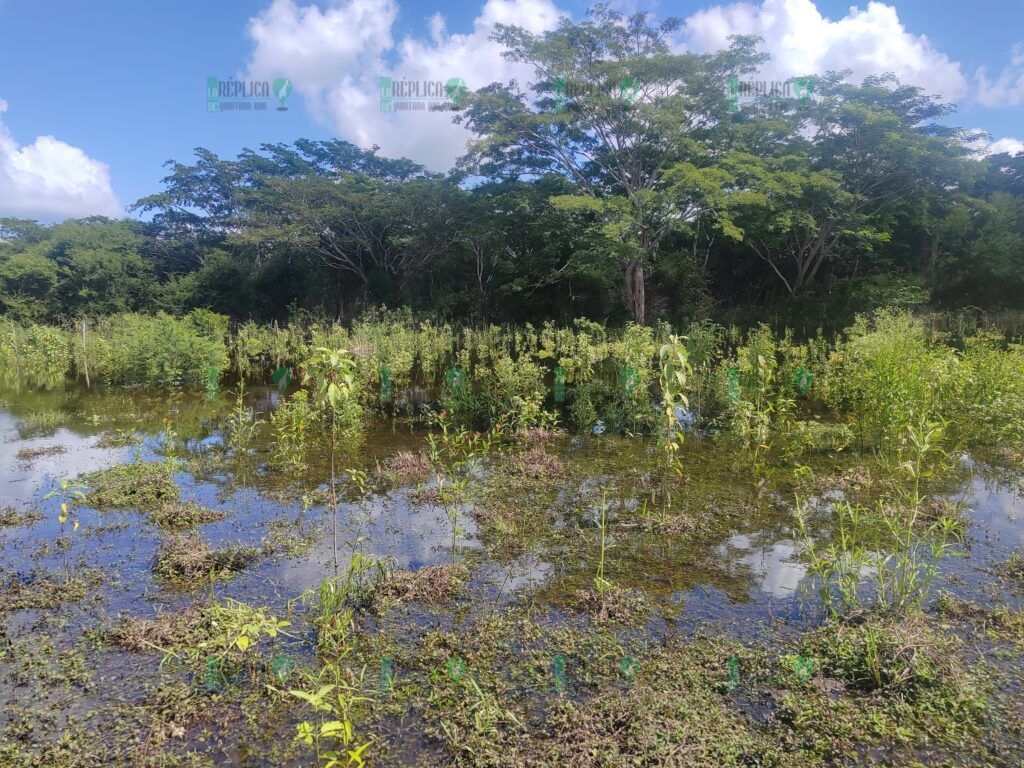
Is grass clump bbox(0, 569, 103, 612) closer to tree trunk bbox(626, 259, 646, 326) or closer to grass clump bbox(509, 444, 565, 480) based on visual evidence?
grass clump bbox(509, 444, 565, 480)

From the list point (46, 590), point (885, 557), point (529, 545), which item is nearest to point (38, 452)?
point (46, 590)

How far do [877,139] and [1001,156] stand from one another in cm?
564

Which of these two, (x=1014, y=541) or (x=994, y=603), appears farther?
(x=1014, y=541)

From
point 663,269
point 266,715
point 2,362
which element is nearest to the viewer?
point 266,715

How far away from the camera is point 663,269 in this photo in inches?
749

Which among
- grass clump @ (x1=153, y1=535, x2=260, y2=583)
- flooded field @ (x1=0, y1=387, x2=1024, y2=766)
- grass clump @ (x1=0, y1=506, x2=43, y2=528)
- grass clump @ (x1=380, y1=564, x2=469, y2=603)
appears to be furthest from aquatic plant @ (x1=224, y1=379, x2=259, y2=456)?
grass clump @ (x1=380, y1=564, x2=469, y2=603)

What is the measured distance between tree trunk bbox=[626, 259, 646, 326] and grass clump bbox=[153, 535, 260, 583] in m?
14.4

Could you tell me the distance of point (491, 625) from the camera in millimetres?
3324

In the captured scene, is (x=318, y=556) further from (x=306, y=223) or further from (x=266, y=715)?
Answer: (x=306, y=223)

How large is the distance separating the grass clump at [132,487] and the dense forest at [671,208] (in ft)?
38.1

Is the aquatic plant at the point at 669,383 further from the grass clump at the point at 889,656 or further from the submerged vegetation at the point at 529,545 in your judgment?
the grass clump at the point at 889,656

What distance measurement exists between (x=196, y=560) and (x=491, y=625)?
213 centimetres

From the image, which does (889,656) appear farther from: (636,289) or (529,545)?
(636,289)

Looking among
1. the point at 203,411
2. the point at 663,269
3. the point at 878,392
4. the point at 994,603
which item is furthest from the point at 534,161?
the point at 994,603
